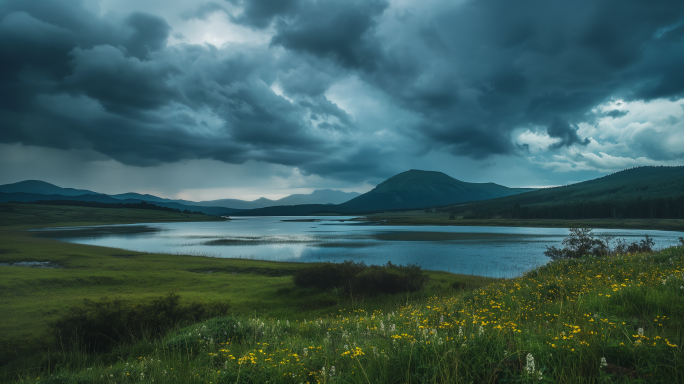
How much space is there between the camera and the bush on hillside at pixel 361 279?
24.6 m

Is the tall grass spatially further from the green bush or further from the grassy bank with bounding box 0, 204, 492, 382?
the grassy bank with bounding box 0, 204, 492, 382

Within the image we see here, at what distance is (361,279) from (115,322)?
52.5 feet

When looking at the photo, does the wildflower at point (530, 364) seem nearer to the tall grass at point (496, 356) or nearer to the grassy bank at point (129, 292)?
the tall grass at point (496, 356)

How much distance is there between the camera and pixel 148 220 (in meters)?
195

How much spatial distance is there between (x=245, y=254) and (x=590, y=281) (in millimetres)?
52229

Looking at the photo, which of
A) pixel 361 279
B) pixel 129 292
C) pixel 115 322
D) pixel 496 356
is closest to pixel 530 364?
pixel 496 356

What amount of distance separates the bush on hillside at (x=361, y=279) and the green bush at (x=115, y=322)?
36.4ft

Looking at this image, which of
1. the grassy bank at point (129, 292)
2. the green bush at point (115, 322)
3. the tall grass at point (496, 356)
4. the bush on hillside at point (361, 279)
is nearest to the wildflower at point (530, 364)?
the tall grass at point (496, 356)

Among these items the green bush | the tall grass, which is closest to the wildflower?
the tall grass

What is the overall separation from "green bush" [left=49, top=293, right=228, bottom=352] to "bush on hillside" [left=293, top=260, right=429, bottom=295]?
1110cm

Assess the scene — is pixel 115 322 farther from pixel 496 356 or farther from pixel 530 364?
pixel 530 364

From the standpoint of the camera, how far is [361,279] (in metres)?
24.6

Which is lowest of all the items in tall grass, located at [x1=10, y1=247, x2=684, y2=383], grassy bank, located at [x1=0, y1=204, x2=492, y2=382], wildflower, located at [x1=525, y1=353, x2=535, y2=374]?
grassy bank, located at [x1=0, y1=204, x2=492, y2=382]

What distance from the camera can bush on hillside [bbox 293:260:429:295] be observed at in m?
24.6
